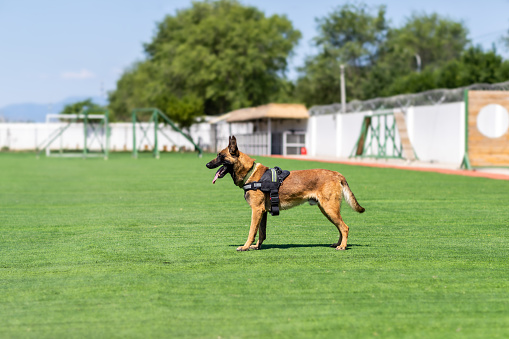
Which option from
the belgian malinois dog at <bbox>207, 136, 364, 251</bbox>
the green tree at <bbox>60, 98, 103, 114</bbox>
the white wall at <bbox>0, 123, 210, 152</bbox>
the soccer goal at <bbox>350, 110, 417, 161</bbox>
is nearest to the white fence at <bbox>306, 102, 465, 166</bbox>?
the soccer goal at <bbox>350, 110, 417, 161</bbox>

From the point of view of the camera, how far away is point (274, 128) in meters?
53.6

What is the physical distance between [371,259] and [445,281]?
3.88 ft

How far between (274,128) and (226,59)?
53.4 feet

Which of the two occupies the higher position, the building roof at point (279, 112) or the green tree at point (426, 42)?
the green tree at point (426, 42)

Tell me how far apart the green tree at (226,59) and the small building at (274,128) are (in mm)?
7157

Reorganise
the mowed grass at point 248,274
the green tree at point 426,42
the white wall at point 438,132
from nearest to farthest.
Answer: the mowed grass at point 248,274 → the white wall at point 438,132 → the green tree at point 426,42

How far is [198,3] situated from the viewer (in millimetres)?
76688

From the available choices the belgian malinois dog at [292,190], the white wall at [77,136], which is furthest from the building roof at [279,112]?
the belgian malinois dog at [292,190]

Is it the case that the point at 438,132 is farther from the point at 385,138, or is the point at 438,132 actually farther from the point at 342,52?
the point at 342,52

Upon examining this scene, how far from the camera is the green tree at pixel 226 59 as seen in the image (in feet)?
221

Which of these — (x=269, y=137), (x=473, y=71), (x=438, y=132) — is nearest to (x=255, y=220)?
(x=438, y=132)

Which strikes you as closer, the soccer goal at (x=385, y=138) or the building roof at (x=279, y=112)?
the soccer goal at (x=385, y=138)

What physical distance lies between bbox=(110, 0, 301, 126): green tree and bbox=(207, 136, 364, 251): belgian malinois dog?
5394 cm

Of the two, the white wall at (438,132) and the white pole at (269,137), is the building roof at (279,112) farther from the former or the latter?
the white wall at (438,132)
